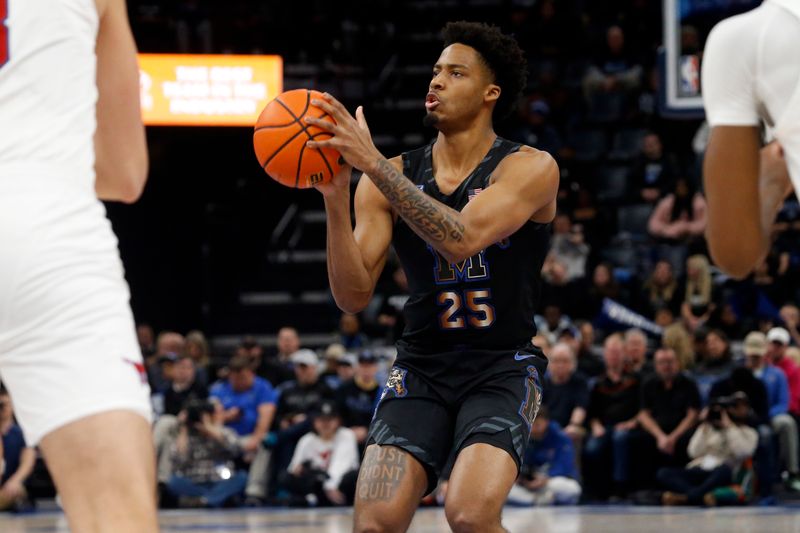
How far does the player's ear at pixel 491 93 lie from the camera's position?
5.54 metres

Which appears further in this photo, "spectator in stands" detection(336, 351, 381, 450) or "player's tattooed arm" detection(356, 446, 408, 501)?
"spectator in stands" detection(336, 351, 381, 450)

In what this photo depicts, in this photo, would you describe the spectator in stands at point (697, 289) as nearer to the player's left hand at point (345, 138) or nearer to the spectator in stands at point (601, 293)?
the spectator in stands at point (601, 293)

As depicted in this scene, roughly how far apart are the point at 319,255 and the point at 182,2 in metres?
4.76

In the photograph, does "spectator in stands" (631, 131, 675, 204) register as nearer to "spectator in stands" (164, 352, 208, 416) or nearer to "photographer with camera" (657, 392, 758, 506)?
"photographer with camera" (657, 392, 758, 506)

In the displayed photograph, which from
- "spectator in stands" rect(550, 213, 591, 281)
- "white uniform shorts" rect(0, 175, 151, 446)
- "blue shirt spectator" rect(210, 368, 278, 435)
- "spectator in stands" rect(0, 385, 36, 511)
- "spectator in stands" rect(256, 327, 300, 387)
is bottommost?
"spectator in stands" rect(0, 385, 36, 511)

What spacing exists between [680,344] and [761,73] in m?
11.4

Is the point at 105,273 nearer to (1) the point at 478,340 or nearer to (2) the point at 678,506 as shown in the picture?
(1) the point at 478,340

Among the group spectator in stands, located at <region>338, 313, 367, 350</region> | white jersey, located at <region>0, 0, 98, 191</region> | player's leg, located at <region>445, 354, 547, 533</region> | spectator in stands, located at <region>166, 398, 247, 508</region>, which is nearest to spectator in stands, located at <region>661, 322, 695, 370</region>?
spectator in stands, located at <region>338, 313, 367, 350</region>

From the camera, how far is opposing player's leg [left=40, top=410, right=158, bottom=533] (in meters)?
2.41

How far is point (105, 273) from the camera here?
101 inches

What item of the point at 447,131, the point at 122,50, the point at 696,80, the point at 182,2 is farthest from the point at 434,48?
the point at 122,50

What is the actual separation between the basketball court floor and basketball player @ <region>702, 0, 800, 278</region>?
720 centimetres

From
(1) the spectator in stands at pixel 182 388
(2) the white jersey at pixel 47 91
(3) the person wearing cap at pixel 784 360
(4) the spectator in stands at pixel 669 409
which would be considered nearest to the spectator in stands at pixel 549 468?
(4) the spectator in stands at pixel 669 409

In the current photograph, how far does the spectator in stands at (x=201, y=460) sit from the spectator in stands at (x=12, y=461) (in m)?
1.51
